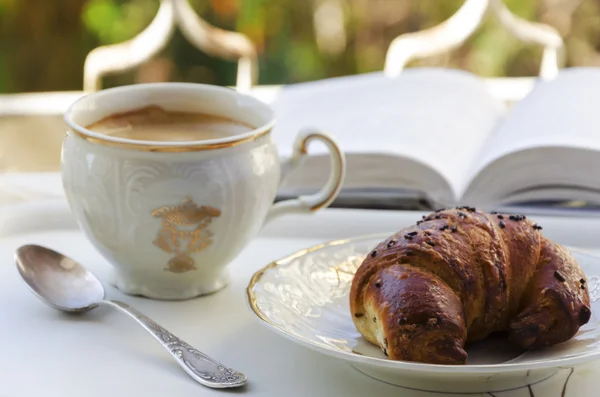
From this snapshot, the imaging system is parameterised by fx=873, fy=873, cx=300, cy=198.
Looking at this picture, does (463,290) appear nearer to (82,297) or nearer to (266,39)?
(82,297)

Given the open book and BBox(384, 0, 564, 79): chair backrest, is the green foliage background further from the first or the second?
the open book

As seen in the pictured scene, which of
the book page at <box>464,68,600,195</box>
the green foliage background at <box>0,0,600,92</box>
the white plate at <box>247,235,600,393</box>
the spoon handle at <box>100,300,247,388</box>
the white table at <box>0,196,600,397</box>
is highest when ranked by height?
the book page at <box>464,68,600,195</box>

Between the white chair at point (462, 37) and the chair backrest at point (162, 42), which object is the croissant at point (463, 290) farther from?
the chair backrest at point (162, 42)

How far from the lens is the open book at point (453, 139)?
1.06m

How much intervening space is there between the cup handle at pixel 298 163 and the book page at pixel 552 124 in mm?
273

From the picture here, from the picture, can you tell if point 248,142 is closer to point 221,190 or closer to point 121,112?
point 221,190

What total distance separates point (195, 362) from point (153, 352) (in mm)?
52

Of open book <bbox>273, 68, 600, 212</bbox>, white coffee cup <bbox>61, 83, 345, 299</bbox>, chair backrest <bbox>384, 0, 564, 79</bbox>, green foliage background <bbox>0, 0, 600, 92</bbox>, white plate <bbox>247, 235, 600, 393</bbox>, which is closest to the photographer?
white plate <bbox>247, 235, 600, 393</bbox>

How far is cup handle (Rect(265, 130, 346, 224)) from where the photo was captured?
0.87 m

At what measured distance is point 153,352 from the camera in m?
0.70

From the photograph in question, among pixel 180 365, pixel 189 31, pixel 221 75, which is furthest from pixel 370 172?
pixel 221 75

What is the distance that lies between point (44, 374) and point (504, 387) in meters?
0.34

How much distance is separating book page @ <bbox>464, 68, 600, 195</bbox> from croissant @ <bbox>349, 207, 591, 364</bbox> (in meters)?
0.38

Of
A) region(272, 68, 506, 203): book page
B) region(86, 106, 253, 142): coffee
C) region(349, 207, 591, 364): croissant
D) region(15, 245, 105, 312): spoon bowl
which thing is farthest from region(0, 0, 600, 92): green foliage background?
region(349, 207, 591, 364): croissant
